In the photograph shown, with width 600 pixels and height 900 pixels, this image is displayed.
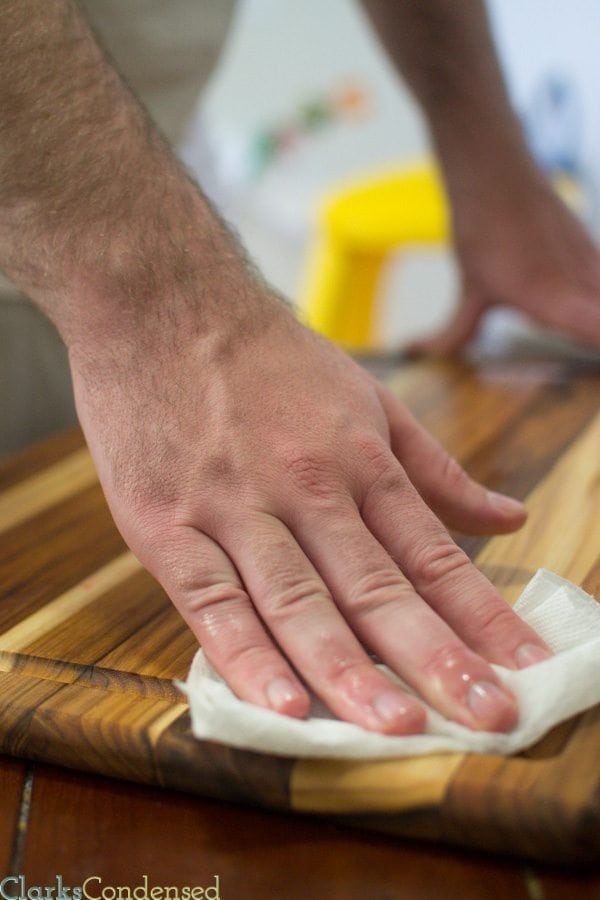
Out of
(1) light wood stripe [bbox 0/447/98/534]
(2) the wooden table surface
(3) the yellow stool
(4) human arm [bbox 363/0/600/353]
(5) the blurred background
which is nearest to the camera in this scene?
(2) the wooden table surface

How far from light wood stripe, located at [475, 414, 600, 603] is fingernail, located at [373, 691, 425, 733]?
170 millimetres

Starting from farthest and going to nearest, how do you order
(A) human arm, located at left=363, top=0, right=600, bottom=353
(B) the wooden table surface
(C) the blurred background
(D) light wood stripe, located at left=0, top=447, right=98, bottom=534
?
1. (C) the blurred background
2. (A) human arm, located at left=363, top=0, right=600, bottom=353
3. (D) light wood stripe, located at left=0, top=447, right=98, bottom=534
4. (B) the wooden table surface

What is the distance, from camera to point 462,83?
1.23m

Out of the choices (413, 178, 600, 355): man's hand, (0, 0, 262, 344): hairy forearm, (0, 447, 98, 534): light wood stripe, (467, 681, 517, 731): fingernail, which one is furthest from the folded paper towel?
(413, 178, 600, 355): man's hand

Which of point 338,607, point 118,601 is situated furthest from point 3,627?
point 338,607

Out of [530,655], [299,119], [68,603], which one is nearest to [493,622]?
[530,655]

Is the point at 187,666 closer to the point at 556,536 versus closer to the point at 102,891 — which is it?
the point at 102,891

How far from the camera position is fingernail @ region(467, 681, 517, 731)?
44 cm

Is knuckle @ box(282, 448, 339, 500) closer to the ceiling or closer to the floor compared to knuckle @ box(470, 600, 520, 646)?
closer to the ceiling

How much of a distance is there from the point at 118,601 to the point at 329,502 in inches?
7.1

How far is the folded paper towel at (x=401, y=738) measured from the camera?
0.43 m

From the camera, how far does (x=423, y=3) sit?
3.90 ft

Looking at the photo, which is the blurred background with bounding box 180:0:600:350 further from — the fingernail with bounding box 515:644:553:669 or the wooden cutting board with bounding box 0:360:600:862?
the fingernail with bounding box 515:644:553:669

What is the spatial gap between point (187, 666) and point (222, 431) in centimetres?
13
